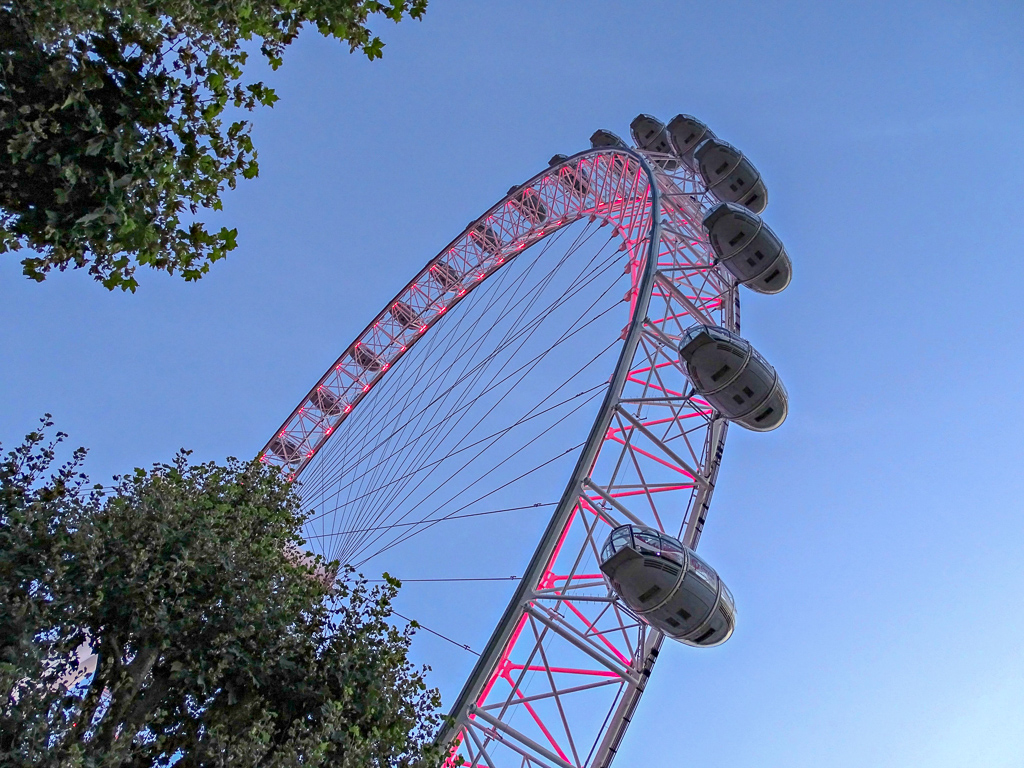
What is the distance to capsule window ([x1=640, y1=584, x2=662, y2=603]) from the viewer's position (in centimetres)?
1259

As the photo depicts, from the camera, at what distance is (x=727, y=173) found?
22453 millimetres

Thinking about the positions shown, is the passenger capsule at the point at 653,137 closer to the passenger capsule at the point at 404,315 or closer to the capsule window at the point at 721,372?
the passenger capsule at the point at 404,315

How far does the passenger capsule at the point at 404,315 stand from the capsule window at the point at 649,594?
19.3m

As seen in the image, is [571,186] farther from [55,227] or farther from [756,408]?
[55,227]

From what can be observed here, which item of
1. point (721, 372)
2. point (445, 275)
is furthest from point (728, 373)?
point (445, 275)

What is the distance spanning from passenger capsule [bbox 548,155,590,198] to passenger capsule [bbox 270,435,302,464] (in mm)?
14181

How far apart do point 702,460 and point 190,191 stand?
1197cm

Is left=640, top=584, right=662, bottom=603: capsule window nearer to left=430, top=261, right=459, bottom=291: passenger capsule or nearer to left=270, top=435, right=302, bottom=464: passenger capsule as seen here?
left=430, top=261, right=459, bottom=291: passenger capsule

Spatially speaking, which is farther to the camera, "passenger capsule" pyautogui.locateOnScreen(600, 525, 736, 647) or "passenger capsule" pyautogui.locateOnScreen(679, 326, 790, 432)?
"passenger capsule" pyautogui.locateOnScreen(679, 326, 790, 432)

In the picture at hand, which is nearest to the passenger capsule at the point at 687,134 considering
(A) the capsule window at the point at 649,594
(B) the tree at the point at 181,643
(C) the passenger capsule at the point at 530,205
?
(C) the passenger capsule at the point at 530,205

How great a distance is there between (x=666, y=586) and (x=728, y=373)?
4.98 m

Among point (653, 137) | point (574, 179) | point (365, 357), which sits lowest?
point (365, 357)

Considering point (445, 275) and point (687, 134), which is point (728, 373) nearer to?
point (687, 134)

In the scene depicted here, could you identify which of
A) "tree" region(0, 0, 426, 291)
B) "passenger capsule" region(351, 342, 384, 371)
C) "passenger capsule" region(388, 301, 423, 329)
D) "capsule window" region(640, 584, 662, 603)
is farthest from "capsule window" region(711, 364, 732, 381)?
"passenger capsule" region(351, 342, 384, 371)
